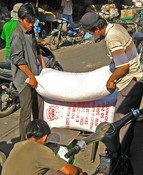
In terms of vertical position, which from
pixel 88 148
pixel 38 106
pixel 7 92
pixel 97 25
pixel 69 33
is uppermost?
pixel 97 25

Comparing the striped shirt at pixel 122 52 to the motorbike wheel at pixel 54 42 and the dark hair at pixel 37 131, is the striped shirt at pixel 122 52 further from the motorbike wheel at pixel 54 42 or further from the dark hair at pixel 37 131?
the motorbike wheel at pixel 54 42

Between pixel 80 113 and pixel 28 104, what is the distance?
650 mm

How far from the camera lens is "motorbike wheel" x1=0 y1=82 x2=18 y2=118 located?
5.80 meters

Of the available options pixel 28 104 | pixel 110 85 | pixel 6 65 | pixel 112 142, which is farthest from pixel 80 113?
pixel 6 65

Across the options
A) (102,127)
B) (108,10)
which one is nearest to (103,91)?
(102,127)

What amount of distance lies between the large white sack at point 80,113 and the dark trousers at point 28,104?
11 cm

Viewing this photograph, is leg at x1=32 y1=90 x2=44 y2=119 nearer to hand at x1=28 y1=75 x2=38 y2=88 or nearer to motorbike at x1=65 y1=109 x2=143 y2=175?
hand at x1=28 y1=75 x2=38 y2=88

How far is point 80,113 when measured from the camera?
4090mm

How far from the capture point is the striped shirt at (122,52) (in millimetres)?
3695

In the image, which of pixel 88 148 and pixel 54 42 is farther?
pixel 54 42

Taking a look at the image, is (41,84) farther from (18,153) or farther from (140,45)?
(140,45)

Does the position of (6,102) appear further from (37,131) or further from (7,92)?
(37,131)

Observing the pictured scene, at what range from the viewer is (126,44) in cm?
380

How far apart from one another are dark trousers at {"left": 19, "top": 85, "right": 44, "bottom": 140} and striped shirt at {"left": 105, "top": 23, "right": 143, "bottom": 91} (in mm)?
1022
